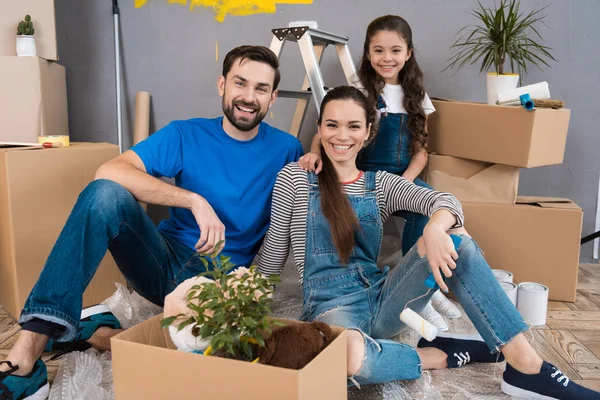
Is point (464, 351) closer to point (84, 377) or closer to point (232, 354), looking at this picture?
point (232, 354)

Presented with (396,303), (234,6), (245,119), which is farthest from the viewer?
(234,6)

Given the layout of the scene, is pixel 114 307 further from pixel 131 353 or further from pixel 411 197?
pixel 411 197

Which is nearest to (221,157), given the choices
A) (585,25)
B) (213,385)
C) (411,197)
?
(411,197)

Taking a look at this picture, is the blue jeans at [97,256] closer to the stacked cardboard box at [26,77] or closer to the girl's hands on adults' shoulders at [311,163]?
the girl's hands on adults' shoulders at [311,163]

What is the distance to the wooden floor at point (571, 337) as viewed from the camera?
1513mm

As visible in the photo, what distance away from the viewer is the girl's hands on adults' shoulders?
157 cm

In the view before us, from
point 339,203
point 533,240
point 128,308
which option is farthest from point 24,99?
point 533,240

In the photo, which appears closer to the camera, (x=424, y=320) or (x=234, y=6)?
(x=424, y=320)

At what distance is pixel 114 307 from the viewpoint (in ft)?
6.06

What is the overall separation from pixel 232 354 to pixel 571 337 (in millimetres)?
1222

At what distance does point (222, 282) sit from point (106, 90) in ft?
5.83

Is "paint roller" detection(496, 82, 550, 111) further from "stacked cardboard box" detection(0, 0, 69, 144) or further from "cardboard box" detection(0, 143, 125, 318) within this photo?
"stacked cardboard box" detection(0, 0, 69, 144)

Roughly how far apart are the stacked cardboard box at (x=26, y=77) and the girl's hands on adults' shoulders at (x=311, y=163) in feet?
3.43

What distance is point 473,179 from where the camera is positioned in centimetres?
212
